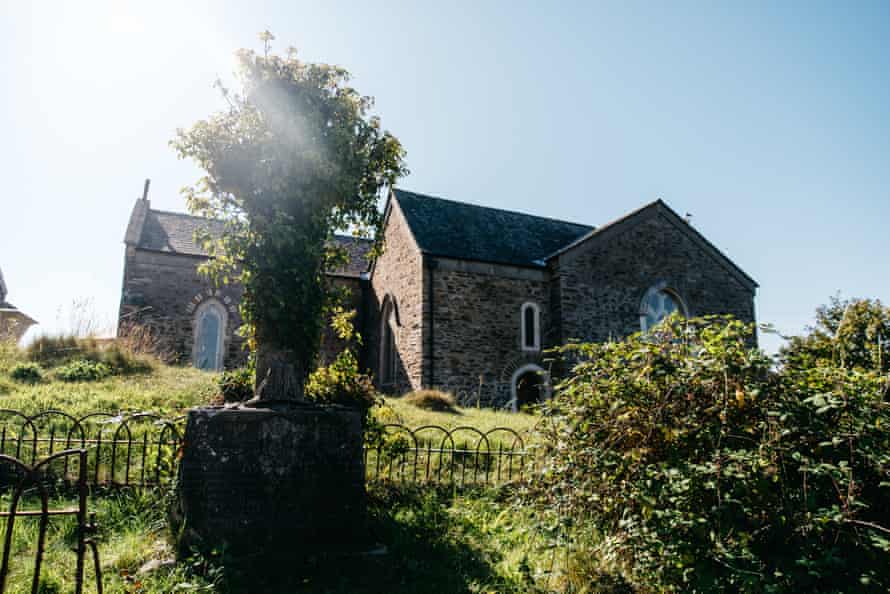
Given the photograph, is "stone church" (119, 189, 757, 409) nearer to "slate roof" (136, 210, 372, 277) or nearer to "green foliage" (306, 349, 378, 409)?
"slate roof" (136, 210, 372, 277)

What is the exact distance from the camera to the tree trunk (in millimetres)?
5586

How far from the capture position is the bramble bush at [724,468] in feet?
10.3

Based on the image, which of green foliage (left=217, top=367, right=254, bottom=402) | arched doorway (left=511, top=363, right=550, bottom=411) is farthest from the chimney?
arched doorway (left=511, top=363, right=550, bottom=411)

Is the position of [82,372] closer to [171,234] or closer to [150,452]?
[150,452]

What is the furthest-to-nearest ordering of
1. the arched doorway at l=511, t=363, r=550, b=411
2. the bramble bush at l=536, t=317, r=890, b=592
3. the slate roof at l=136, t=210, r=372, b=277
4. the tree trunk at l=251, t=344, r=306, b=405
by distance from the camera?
the slate roof at l=136, t=210, r=372, b=277, the arched doorway at l=511, t=363, r=550, b=411, the tree trunk at l=251, t=344, r=306, b=405, the bramble bush at l=536, t=317, r=890, b=592

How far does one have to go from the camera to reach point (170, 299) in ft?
63.2

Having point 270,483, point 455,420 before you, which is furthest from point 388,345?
point 270,483

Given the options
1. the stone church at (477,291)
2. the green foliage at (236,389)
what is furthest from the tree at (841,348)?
the stone church at (477,291)

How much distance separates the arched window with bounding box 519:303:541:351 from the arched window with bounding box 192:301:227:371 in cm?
1103

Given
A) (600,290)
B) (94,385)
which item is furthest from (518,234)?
(94,385)

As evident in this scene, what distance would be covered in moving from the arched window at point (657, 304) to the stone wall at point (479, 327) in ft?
13.3

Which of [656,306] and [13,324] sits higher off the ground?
[656,306]

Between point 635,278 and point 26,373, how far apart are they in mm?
18454

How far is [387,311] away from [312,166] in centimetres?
1483
